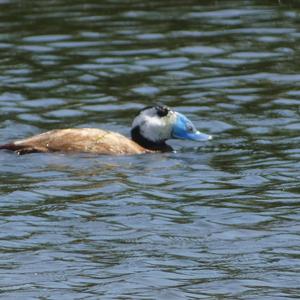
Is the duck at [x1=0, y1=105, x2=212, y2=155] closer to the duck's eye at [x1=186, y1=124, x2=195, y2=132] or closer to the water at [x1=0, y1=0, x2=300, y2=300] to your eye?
the duck's eye at [x1=186, y1=124, x2=195, y2=132]

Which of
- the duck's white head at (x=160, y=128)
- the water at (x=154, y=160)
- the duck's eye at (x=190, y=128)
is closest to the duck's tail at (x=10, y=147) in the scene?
the water at (x=154, y=160)

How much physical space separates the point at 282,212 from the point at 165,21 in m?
9.75

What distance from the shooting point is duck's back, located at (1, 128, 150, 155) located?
14.7 metres

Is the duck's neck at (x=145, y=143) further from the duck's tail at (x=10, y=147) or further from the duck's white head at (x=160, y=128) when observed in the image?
the duck's tail at (x=10, y=147)

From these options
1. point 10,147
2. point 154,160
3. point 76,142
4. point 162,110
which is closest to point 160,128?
point 162,110

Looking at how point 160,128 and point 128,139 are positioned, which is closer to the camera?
point 128,139

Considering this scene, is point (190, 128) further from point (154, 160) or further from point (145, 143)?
point (154, 160)

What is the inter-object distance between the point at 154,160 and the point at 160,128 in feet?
2.97

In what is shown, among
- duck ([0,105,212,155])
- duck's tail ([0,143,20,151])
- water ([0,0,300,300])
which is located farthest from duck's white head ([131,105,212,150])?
duck's tail ([0,143,20,151])

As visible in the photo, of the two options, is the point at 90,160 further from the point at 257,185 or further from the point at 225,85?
the point at 225,85

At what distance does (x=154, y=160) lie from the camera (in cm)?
1487

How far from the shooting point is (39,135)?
14.9 meters

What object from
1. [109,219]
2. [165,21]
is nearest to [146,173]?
[109,219]

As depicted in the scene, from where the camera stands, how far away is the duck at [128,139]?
14719 millimetres
